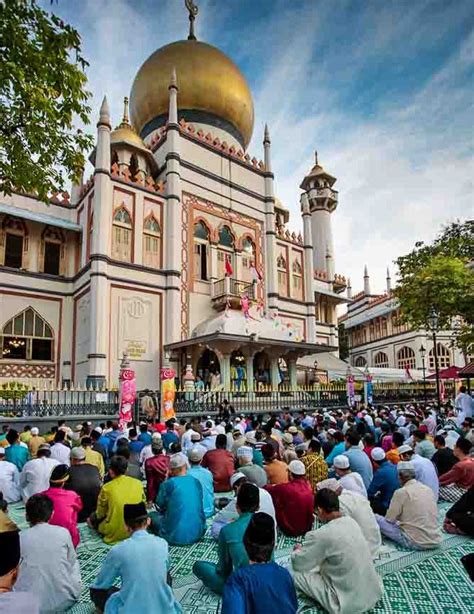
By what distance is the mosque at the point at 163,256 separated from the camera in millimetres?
19094

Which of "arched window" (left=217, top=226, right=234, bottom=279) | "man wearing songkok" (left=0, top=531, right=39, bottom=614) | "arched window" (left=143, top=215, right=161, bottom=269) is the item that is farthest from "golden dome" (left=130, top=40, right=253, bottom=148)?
"man wearing songkok" (left=0, top=531, right=39, bottom=614)

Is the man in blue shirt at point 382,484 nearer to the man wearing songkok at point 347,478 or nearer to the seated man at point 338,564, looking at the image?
the man wearing songkok at point 347,478

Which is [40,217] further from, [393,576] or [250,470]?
[393,576]

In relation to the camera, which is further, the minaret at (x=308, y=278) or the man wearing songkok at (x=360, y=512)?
the minaret at (x=308, y=278)

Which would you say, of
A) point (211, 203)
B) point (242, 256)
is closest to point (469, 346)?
point (242, 256)

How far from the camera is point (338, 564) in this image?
3.61 m

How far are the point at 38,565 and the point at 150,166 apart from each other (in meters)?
21.7

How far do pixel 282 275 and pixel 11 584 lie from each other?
24844 mm

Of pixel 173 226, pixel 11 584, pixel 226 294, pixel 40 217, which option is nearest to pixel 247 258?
pixel 226 294

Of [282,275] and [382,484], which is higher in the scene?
[282,275]

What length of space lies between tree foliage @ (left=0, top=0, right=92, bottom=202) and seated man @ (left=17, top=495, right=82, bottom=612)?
5.85m

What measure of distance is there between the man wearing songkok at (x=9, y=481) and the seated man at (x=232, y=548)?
173 inches

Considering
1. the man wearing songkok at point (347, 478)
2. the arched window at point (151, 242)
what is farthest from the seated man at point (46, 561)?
the arched window at point (151, 242)

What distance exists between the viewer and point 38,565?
3.46 meters
